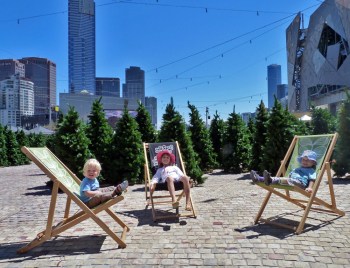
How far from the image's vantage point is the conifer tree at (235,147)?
12.1 meters

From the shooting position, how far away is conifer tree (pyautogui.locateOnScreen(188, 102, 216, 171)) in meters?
11.5

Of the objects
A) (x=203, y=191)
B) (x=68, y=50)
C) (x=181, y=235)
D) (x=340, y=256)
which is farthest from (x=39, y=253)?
(x=68, y=50)

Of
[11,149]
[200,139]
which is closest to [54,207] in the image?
[200,139]

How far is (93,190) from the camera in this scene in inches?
170

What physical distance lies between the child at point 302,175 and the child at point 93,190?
5.84 ft

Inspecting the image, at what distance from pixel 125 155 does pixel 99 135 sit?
1.06 m

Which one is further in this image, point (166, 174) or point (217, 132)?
point (217, 132)

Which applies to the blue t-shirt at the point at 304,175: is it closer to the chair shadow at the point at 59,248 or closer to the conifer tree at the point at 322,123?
the chair shadow at the point at 59,248

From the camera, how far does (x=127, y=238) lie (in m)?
4.22

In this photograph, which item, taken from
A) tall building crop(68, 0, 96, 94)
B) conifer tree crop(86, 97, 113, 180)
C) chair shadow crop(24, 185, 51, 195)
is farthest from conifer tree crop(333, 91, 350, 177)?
tall building crop(68, 0, 96, 94)

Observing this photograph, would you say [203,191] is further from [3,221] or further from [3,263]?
[3,263]

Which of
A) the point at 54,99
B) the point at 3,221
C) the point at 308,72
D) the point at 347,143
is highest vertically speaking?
the point at 308,72

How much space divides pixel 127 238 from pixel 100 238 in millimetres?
333

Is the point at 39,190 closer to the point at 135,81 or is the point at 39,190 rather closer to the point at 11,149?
the point at 11,149
